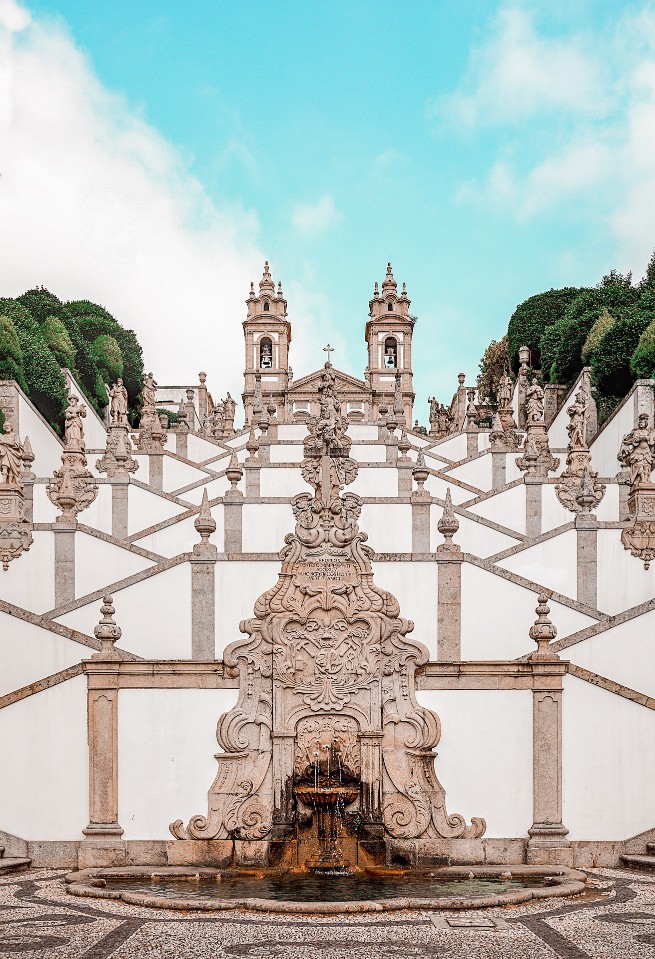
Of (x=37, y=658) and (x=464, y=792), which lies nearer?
(x=464, y=792)

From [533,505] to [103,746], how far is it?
14.1 meters

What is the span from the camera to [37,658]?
18547mm

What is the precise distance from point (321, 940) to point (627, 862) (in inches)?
198

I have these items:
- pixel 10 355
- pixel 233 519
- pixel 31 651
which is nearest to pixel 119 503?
pixel 233 519

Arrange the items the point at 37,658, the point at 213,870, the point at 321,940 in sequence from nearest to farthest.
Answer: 1. the point at 321,940
2. the point at 213,870
3. the point at 37,658

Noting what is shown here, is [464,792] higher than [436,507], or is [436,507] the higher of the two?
[436,507]

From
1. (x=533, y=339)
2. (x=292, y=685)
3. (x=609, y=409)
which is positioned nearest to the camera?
(x=292, y=685)

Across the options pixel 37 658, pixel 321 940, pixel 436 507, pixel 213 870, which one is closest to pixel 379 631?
pixel 213 870

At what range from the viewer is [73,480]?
2669 cm

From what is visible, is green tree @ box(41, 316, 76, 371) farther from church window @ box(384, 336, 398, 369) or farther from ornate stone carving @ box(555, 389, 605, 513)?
church window @ box(384, 336, 398, 369)

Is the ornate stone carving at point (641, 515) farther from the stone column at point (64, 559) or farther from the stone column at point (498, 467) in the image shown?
the stone column at point (64, 559)

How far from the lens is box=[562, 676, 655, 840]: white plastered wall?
543 inches

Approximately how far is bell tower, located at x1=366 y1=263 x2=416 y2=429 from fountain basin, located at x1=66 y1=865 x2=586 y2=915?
55518 millimetres

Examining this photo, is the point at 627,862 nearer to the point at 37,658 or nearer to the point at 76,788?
the point at 76,788
